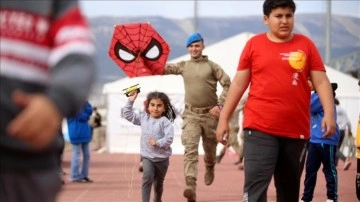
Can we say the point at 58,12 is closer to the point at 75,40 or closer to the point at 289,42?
the point at 75,40

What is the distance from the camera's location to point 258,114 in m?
7.00

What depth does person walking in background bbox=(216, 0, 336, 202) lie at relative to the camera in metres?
6.91

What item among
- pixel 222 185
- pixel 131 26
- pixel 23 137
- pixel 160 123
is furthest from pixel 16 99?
pixel 222 185

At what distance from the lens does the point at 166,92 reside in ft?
112

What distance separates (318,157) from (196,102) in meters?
1.66

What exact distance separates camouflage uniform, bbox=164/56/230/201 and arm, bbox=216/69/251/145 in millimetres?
4949

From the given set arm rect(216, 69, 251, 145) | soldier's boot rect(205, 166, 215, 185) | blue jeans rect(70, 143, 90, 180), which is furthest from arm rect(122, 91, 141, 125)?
blue jeans rect(70, 143, 90, 180)

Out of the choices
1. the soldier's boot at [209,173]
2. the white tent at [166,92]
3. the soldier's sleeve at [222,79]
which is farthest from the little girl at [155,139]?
the white tent at [166,92]

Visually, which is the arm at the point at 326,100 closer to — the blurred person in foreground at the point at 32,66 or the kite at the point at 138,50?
the blurred person in foreground at the point at 32,66

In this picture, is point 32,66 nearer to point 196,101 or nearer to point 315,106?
point 196,101

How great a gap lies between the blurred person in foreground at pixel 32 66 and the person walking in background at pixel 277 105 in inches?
141

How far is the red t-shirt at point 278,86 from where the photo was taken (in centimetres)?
694

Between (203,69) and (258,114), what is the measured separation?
5.15 metres

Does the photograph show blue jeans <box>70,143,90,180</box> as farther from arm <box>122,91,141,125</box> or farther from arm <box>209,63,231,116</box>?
arm <box>122,91,141,125</box>
